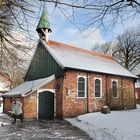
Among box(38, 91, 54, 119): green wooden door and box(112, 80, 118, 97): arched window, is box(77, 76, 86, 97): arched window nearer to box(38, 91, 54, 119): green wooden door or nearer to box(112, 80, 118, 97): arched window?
box(38, 91, 54, 119): green wooden door

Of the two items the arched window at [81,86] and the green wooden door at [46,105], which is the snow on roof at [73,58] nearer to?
the arched window at [81,86]

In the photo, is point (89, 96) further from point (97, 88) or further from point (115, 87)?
point (115, 87)

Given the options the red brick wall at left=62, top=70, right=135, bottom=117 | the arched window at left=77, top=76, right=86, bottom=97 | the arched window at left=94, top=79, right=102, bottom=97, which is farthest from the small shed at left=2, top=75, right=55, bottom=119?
the arched window at left=94, top=79, right=102, bottom=97

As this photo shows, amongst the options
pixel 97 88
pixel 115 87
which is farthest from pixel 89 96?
pixel 115 87

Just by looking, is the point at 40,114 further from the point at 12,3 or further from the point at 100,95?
the point at 12,3

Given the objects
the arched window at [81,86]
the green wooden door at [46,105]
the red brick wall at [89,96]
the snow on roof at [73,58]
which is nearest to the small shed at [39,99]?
the green wooden door at [46,105]

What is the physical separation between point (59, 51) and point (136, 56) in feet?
88.1

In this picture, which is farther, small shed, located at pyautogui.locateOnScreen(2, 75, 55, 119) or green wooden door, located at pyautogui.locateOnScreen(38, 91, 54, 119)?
green wooden door, located at pyautogui.locateOnScreen(38, 91, 54, 119)

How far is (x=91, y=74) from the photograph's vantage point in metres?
24.6

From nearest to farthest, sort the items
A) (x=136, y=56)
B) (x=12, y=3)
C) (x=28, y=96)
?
(x=12, y=3)
(x=28, y=96)
(x=136, y=56)

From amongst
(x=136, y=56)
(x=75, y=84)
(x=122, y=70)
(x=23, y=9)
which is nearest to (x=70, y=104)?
(x=75, y=84)

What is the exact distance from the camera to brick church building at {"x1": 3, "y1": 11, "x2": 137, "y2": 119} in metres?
21.8

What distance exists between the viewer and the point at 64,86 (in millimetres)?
22172

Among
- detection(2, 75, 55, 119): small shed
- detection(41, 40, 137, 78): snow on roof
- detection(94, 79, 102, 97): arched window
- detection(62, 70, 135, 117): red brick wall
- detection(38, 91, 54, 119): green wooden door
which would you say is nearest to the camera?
detection(2, 75, 55, 119): small shed
